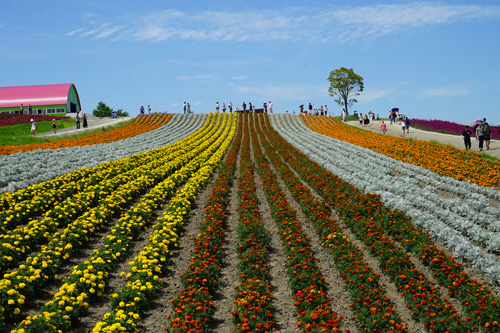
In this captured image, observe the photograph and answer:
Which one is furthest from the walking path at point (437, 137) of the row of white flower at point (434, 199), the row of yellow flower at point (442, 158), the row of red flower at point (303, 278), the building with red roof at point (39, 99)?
the building with red roof at point (39, 99)

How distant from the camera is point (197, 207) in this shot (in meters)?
16.3

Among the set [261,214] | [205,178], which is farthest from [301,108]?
[261,214]

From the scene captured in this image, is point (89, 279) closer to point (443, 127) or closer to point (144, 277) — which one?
point (144, 277)

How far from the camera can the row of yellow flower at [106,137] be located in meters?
30.7

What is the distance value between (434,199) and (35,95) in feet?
259

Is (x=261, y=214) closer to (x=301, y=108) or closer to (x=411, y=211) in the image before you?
(x=411, y=211)

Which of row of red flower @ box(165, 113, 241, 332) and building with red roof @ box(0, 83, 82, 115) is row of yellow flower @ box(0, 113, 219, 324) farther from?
building with red roof @ box(0, 83, 82, 115)

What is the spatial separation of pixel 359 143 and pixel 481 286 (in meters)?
25.8

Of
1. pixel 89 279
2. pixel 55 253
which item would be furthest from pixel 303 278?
pixel 55 253

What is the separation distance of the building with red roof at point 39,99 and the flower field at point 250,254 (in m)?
60.5

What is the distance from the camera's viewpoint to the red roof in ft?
245

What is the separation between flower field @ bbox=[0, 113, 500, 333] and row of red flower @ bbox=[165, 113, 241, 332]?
1.7 inches

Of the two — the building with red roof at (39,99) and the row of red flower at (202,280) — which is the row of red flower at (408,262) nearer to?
the row of red flower at (202,280)

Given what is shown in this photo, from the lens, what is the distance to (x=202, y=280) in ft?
30.2
